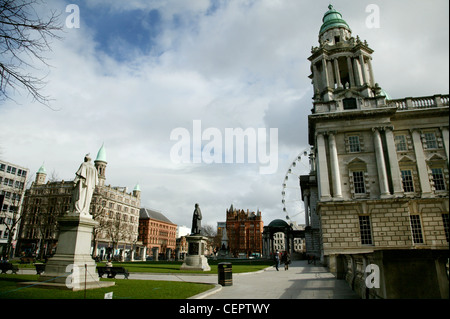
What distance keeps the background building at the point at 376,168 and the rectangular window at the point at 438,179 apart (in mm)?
86

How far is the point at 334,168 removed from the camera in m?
29.9

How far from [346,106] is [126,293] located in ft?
103

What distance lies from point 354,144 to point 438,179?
931 cm

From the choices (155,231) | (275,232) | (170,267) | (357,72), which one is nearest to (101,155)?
(155,231)

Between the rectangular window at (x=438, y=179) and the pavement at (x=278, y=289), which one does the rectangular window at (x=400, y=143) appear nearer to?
the rectangular window at (x=438, y=179)

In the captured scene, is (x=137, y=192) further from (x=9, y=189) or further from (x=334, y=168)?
(x=334, y=168)

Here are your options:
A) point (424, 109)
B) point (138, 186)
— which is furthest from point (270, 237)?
point (138, 186)

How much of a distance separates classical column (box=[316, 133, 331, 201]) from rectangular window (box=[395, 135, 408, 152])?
8451 millimetres

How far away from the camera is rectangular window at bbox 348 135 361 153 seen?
3089 centimetres

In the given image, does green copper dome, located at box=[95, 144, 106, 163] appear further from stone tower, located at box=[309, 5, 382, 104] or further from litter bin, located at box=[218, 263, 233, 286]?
litter bin, located at box=[218, 263, 233, 286]

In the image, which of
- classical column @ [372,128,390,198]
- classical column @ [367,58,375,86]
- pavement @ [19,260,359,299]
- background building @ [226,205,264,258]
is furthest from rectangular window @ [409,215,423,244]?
background building @ [226,205,264,258]
